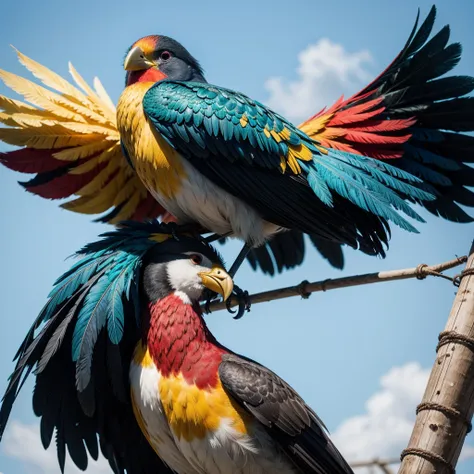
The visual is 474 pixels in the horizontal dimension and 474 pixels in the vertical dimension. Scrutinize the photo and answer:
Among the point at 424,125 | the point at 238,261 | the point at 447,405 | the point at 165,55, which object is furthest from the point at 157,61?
the point at 447,405

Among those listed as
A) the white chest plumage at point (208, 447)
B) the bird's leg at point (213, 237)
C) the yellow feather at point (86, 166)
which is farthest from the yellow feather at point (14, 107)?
the white chest plumage at point (208, 447)

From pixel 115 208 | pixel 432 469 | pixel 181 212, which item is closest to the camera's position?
pixel 432 469

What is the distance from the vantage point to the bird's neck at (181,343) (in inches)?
105

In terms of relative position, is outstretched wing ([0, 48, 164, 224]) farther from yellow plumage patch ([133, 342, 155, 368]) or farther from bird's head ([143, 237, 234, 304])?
yellow plumage patch ([133, 342, 155, 368])

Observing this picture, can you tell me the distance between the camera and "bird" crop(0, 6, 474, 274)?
296 cm

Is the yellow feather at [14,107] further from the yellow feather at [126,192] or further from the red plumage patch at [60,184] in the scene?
the yellow feather at [126,192]

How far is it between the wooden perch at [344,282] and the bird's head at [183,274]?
0.60 ft

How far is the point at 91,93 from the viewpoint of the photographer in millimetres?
3631

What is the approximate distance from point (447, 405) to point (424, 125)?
114 cm

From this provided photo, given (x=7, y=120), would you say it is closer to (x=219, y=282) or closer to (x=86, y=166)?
(x=86, y=166)

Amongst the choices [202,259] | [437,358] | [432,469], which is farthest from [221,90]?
[432,469]

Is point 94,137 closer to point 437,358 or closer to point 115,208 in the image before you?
point 115,208

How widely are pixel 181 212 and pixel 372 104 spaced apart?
87 centimetres

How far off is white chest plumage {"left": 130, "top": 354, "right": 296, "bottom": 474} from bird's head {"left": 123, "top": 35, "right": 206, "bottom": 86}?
3.67ft
